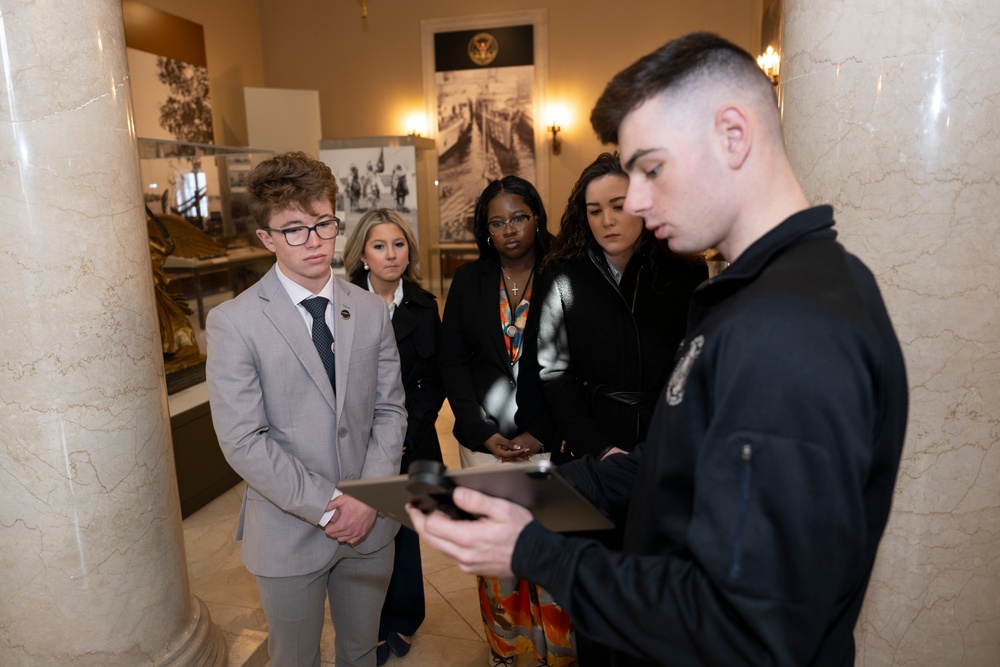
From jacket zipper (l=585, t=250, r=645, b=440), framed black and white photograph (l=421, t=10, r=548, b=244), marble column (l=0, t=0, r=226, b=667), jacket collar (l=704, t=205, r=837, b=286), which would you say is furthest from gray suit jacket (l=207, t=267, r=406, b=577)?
framed black and white photograph (l=421, t=10, r=548, b=244)

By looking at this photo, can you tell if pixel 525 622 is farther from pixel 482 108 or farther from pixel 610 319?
pixel 482 108

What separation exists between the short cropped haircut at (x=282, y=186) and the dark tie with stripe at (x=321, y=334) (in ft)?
0.96

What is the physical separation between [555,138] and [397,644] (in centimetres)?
1051

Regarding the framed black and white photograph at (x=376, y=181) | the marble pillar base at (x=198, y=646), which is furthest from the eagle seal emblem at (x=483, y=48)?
the marble pillar base at (x=198, y=646)

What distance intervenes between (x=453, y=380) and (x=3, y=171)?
1.81 metres

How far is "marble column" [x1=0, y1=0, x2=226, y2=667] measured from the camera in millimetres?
2230

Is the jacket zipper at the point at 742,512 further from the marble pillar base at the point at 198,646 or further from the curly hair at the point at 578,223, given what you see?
the marble pillar base at the point at 198,646

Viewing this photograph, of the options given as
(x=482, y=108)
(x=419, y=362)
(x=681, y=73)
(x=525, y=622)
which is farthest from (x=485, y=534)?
(x=482, y=108)

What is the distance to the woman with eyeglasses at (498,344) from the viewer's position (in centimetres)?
314

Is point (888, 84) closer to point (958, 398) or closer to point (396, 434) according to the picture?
point (958, 398)

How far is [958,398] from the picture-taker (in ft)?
7.12

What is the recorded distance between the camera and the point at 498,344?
3178mm

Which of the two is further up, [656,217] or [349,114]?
[349,114]

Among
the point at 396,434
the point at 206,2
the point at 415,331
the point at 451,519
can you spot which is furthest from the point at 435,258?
the point at 451,519
